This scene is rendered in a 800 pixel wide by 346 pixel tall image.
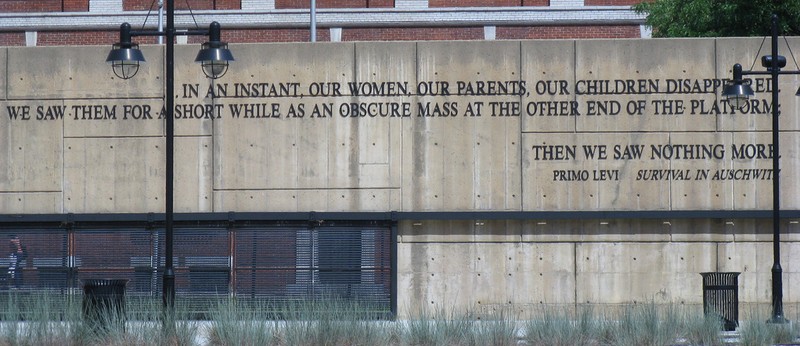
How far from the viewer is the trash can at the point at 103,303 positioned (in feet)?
55.7

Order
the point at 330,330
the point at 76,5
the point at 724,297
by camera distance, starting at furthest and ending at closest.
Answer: the point at 76,5
the point at 724,297
the point at 330,330

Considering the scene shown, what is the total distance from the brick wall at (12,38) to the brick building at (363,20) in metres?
0.27

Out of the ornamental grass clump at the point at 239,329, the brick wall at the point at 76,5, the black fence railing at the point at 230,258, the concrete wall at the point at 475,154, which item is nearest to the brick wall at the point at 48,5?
the brick wall at the point at 76,5

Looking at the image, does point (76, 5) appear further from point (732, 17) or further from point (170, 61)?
point (170, 61)

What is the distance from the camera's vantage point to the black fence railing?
21.8 meters

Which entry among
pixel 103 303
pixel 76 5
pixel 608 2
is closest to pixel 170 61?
pixel 103 303

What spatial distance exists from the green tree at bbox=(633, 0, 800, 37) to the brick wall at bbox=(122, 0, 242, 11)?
15.8 m

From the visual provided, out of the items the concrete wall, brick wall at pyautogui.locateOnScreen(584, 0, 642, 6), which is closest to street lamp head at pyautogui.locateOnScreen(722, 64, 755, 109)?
the concrete wall

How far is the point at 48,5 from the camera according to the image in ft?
131

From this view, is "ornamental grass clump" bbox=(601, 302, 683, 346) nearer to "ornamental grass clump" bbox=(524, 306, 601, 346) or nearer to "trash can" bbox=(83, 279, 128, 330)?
"ornamental grass clump" bbox=(524, 306, 601, 346)

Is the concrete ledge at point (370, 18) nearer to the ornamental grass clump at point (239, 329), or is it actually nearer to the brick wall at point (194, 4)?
the brick wall at point (194, 4)

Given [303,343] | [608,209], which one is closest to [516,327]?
[303,343]

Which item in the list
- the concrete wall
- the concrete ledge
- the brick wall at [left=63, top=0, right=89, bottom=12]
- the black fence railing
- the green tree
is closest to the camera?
the concrete wall

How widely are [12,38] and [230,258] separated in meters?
21.7
